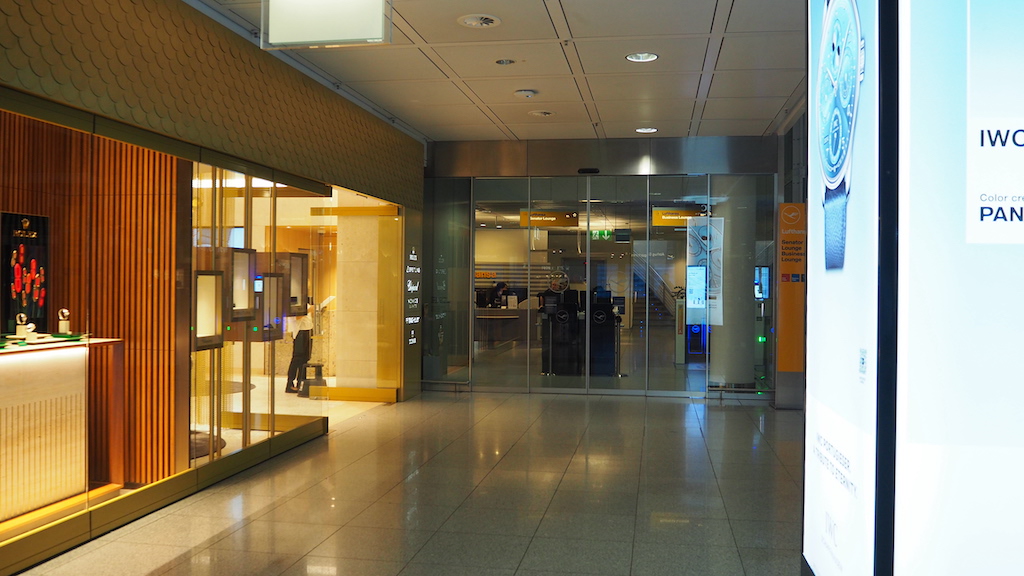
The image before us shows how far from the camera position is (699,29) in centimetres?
666

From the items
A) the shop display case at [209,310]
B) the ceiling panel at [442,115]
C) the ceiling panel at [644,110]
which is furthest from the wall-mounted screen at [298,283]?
→ the ceiling panel at [644,110]

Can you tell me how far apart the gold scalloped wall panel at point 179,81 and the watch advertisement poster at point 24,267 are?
0.79 m

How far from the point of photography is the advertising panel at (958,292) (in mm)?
1760

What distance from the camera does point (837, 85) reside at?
2248 millimetres

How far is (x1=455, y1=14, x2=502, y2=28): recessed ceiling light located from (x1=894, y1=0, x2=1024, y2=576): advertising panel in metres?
4.99

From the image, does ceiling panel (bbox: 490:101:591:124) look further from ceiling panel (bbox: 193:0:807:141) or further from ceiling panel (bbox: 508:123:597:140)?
ceiling panel (bbox: 508:123:597:140)

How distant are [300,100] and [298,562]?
470 centimetres

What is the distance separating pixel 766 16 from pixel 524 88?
123 inches

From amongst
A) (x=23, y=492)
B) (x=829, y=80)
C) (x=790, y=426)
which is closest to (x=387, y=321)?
(x=790, y=426)

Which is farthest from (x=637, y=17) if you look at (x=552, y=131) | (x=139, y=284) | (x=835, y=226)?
(x=552, y=131)

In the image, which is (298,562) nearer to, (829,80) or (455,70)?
(829,80)

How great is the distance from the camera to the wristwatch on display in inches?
81.0

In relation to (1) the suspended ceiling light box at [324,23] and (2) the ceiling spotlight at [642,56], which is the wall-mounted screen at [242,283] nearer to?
(1) the suspended ceiling light box at [324,23]

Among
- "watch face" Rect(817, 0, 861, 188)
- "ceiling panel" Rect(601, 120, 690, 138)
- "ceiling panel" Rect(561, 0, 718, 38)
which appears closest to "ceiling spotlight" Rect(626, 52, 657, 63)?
"ceiling panel" Rect(561, 0, 718, 38)
